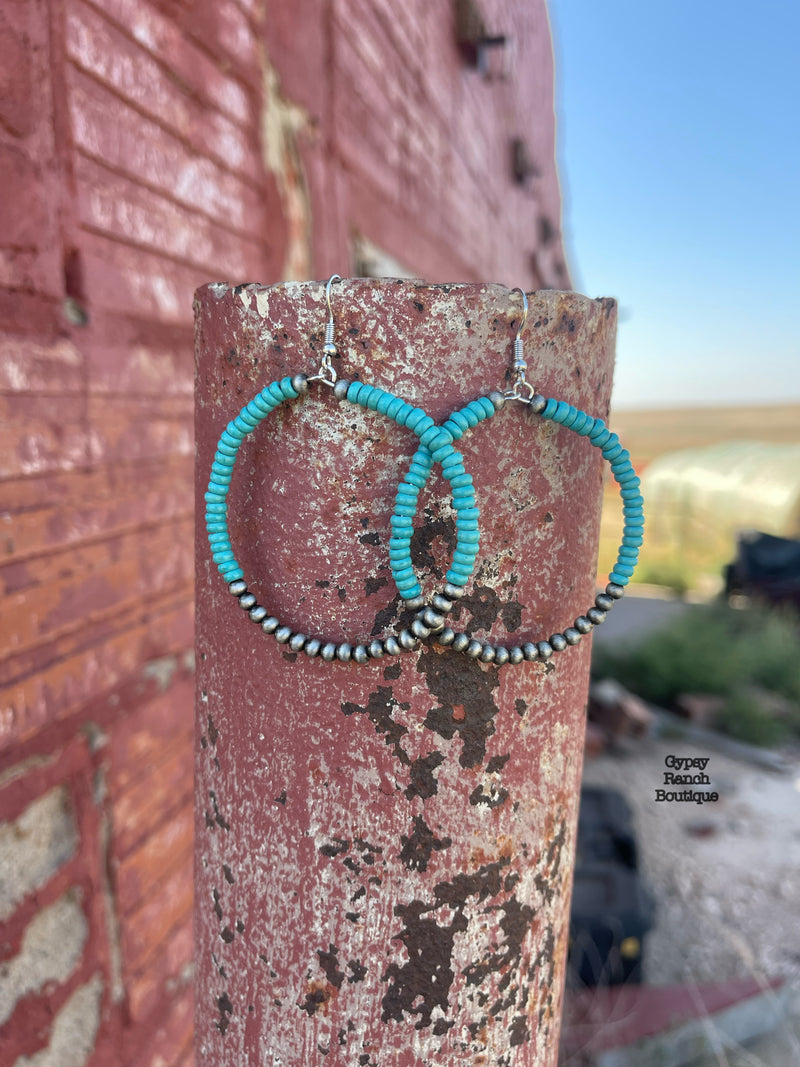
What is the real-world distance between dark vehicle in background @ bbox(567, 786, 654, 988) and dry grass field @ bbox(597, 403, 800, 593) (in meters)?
7.03

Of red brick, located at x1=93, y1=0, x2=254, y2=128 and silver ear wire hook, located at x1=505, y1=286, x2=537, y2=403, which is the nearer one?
silver ear wire hook, located at x1=505, y1=286, x2=537, y2=403

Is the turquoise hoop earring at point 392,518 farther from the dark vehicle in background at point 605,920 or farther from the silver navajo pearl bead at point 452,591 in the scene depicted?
the dark vehicle in background at point 605,920

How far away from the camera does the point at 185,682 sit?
196 centimetres

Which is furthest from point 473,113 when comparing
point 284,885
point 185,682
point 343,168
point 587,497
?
point 284,885

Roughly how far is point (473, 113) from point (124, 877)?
4921 millimetres

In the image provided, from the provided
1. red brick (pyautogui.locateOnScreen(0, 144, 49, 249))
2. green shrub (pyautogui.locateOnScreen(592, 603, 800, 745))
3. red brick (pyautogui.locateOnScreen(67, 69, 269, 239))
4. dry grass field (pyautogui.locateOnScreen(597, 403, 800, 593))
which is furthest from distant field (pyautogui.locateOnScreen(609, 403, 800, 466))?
red brick (pyautogui.locateOnScreen(0, 144, 49, 249))

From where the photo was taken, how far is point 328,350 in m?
0.67

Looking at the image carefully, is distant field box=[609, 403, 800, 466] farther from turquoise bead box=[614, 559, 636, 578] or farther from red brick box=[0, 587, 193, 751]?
turquoise bead box=[614, 559, 636, 578]

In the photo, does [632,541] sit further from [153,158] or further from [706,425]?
[706,425]

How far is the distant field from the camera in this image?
100ft

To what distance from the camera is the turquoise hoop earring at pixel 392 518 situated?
0.66 m

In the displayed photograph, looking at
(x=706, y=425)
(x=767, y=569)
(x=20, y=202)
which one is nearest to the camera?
(x=20, y=202)

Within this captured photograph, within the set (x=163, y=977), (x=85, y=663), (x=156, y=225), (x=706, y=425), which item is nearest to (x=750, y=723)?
(x=163, y=977)

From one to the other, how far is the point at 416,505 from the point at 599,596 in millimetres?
229
